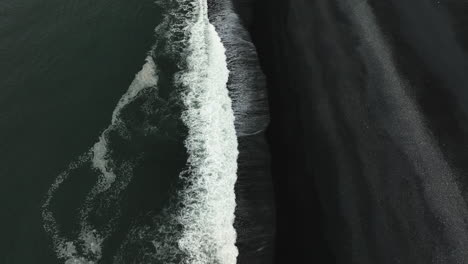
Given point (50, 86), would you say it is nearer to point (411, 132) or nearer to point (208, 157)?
point (208, 157)

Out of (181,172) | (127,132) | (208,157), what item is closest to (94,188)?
(127,132)

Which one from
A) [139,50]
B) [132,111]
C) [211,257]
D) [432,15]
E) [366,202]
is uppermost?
[432,15]

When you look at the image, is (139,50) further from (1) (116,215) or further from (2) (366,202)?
(2) (366,202)

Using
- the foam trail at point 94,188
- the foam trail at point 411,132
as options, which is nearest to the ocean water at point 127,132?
the foam trail at point 94,188

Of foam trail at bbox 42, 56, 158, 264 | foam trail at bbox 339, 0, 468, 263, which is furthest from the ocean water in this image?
→ foam trail at bbox 339, 0, 468, 263

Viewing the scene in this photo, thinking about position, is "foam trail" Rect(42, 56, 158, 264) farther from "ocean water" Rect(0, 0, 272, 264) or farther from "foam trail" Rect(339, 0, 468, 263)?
"foam trail" Rect(339, 0, 468, 263)

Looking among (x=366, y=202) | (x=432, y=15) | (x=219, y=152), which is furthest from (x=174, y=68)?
(x=432, y=15)
